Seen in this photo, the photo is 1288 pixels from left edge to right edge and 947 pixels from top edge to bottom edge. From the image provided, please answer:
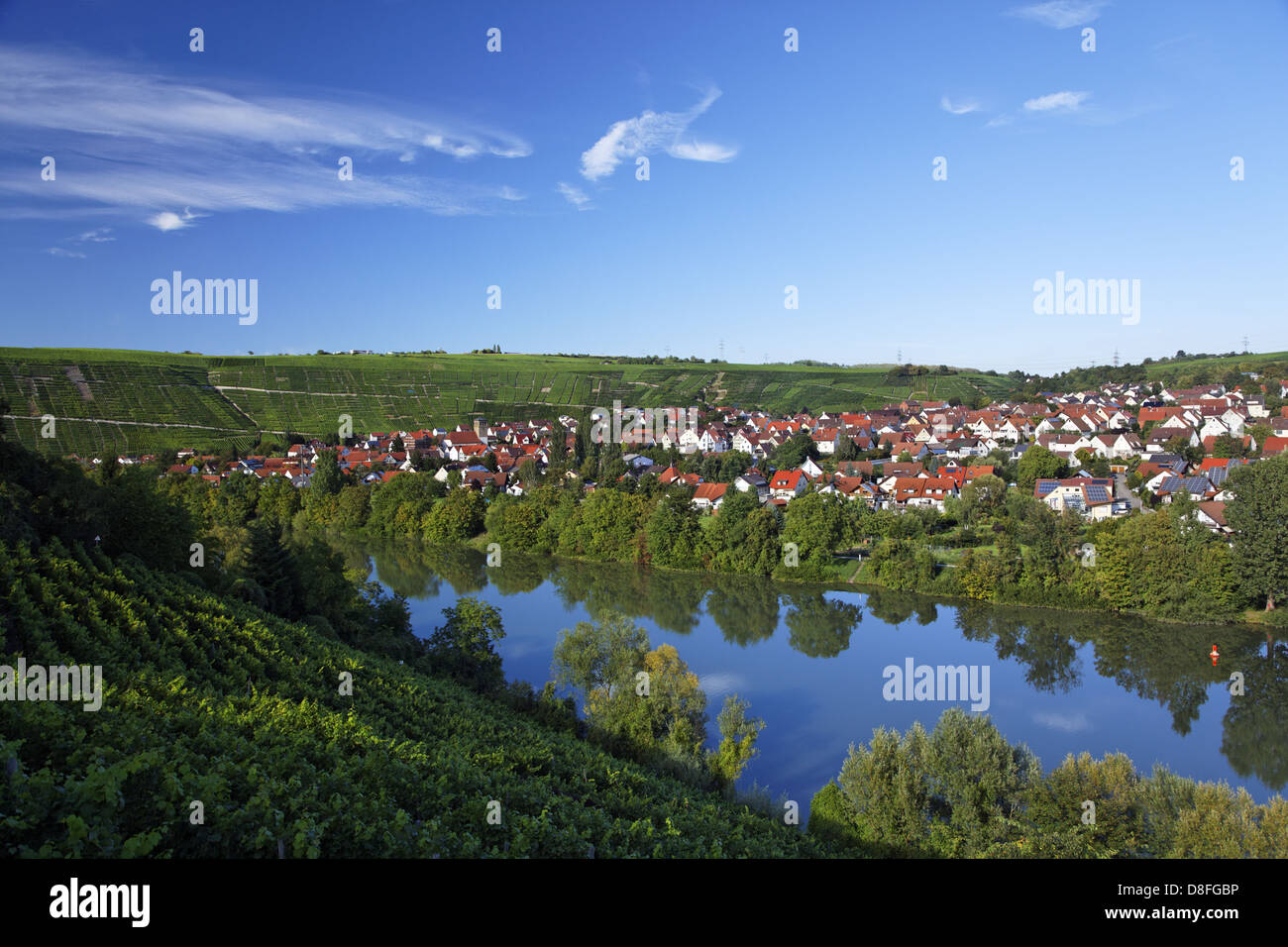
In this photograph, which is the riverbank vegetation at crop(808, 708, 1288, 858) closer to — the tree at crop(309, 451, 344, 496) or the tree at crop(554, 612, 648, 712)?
the tree at crop(554, 612, 648, 712)

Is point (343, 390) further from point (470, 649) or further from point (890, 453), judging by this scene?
point (470, 649)

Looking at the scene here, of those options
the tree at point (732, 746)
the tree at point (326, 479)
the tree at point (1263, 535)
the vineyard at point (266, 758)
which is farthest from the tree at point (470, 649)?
the tree at point (326, 479)

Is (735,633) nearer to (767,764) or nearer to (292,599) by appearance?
(767,764)

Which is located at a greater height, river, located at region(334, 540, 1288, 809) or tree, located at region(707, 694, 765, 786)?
tree, located at region(707, 694, 765, 786)

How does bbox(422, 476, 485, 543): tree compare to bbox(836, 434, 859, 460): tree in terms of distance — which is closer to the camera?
bbox(422, 476, 485, 543): tree

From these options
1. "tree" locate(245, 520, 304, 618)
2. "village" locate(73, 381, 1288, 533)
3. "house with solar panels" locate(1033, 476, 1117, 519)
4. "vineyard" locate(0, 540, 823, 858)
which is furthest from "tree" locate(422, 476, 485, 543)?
"house with solar panels" locate(1033, 476, 1117, 519)
